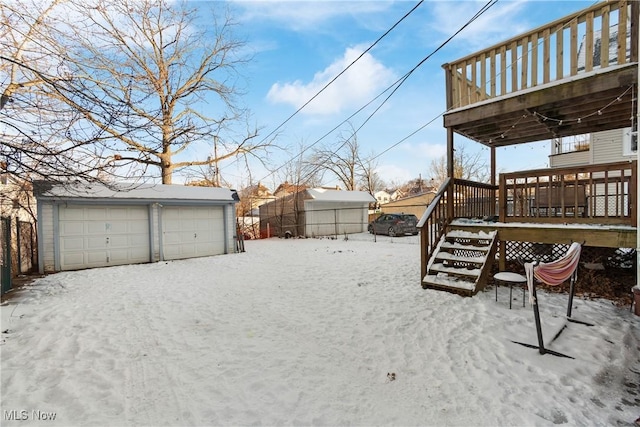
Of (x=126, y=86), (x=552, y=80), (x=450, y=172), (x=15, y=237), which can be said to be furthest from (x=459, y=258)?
(x=15, y=237)

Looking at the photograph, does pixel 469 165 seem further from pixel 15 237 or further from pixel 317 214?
pixel 15 237

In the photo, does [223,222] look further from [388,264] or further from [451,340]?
[451,340]

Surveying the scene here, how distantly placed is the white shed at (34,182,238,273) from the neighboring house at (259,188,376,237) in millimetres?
5983

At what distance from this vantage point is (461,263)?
16.9 feet

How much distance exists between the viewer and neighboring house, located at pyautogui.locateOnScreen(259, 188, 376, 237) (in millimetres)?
16766

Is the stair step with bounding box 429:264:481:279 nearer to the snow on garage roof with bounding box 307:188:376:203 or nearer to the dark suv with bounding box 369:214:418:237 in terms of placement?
the dark suv with bounding box 369:214:418:237

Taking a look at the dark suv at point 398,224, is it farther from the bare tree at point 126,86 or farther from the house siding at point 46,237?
the house siding at point 46,237

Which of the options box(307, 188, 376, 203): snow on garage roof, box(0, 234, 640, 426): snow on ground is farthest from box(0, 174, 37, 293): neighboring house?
box(307, 188, 376, 203): snow on garage roof

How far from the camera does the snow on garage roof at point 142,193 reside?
25.4 ft

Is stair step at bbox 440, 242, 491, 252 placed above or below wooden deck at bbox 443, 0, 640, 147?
below

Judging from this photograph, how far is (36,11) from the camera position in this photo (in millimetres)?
5582
